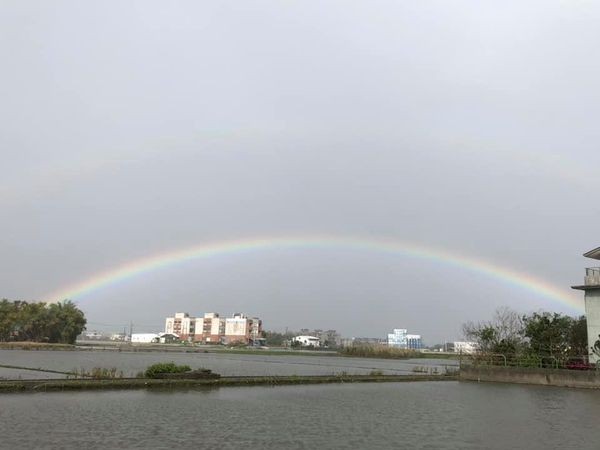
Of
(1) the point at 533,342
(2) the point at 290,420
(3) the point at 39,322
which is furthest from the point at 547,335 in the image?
(3) the point at 39,322

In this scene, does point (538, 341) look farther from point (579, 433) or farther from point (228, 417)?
point (228, 417)

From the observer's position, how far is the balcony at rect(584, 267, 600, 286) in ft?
118

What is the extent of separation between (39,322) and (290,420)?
13575cm

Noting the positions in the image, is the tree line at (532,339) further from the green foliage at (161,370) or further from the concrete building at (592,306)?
the green foliage at (161,370)

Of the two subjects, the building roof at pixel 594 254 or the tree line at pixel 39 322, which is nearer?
the building roof at pixel 594 254

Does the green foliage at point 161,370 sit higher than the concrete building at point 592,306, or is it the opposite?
the concrete building at point 592,306

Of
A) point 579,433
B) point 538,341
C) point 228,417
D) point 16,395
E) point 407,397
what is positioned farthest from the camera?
point 538,341

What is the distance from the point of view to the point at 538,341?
124ft

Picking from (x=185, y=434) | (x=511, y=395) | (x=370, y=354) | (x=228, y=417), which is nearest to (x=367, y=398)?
(x=511, y=395)

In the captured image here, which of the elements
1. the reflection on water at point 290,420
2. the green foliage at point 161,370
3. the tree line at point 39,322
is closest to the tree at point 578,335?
the reflection on water at point 290,420

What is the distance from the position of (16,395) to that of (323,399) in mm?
13273

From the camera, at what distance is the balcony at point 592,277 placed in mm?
36078

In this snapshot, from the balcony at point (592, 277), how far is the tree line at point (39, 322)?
129 meters

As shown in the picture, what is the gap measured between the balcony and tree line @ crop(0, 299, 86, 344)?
12859 centimetres
